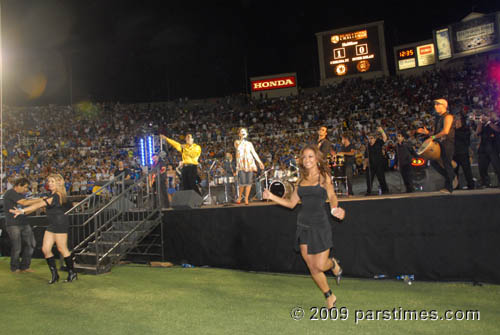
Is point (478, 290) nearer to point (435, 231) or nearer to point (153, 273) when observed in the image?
point (435, 231)

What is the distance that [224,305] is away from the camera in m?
5.61

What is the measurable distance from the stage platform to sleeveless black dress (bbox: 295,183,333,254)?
2508 millimetres

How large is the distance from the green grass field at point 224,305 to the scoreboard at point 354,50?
2472cm

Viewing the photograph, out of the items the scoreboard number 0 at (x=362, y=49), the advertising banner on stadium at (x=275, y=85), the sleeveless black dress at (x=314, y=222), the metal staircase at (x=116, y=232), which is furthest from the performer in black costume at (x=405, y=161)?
the advertising banner on stadium at (x=275, y=85)

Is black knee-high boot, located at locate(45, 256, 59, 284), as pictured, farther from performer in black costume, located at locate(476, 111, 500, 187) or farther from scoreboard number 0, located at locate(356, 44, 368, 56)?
scoreboard number 0, located at locate(356, 44, 368, 56)

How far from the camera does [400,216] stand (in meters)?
6.66

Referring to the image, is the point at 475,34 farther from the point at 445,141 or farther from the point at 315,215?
the point at 315,215

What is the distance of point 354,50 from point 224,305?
2734 cm

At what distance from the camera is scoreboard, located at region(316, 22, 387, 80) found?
1126 inches

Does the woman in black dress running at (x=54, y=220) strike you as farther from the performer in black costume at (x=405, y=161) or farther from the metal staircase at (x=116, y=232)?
the performer in black costume at (x=405, y=161)

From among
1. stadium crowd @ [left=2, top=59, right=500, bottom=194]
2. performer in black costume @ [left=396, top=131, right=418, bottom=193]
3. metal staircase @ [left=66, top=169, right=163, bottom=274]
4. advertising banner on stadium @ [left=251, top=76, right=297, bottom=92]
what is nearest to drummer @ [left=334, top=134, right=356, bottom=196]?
performer in black costume @ [left=396, top=131, right=418, bottom=193]

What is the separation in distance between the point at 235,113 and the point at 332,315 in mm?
26193

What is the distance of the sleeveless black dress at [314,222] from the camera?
4629 millimetres

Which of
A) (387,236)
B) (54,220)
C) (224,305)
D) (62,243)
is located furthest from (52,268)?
(387,236)
